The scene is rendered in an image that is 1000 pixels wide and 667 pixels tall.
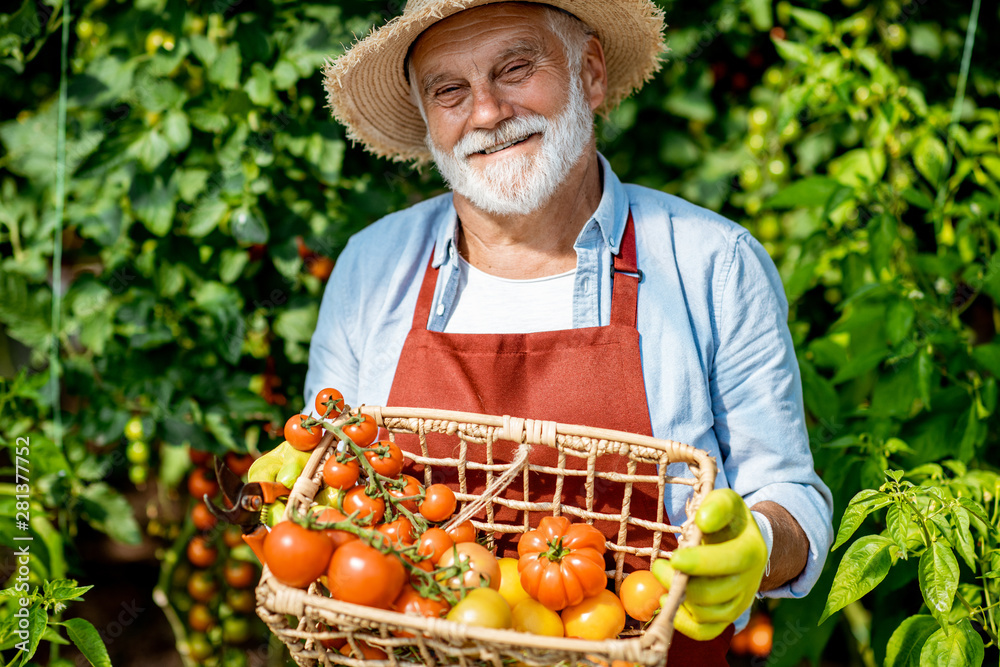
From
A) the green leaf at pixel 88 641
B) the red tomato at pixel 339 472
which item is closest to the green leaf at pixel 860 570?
the red tomato at pixel 339 472

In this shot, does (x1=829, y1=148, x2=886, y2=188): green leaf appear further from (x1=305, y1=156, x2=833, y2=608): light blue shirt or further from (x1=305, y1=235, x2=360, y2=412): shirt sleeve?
(x1=305, y1=235, x2=360, y2=412): shirt sleeve

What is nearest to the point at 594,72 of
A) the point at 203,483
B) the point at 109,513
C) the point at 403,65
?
the point at 403,65

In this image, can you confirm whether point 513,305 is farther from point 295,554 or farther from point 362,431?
point 295,554

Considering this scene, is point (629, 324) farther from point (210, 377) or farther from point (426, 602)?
point (210, 377)

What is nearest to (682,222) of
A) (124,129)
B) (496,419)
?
(496,419)

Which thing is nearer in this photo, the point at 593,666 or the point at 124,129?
the point at 593,666

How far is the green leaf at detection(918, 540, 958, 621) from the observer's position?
1141mm

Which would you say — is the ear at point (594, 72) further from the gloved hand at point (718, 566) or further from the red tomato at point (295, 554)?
the red tomato at point (295, 554)

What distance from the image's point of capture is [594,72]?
1583 millimetres

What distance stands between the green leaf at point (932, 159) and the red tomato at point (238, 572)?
1928mm

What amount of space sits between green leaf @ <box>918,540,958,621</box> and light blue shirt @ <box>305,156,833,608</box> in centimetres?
15

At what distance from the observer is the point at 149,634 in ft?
7.63

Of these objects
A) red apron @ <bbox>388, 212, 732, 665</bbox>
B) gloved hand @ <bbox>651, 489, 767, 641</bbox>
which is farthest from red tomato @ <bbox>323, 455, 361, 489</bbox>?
gloved hand @ <bbox>651, 489, 767, 641</bbox>

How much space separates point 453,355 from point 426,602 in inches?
20.5
